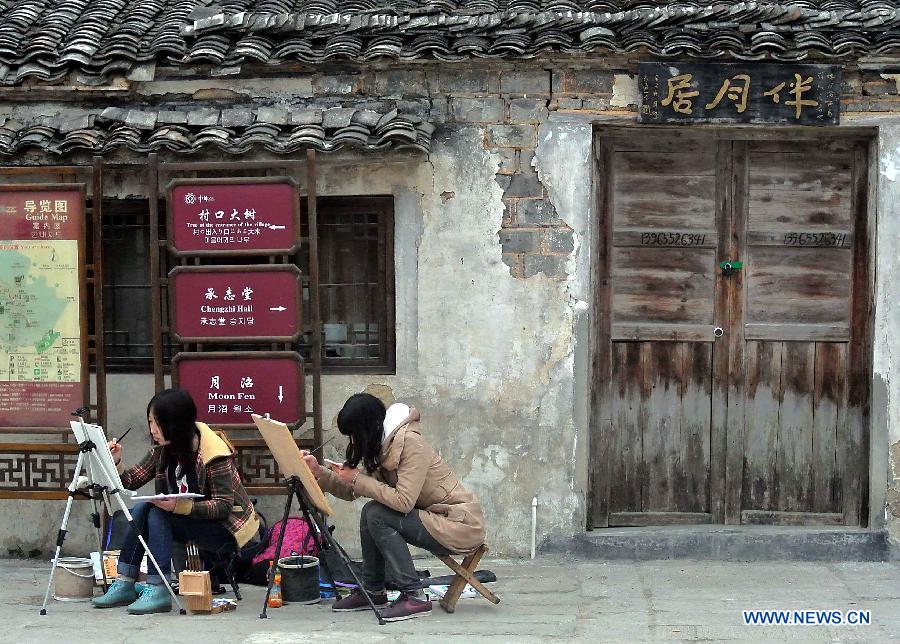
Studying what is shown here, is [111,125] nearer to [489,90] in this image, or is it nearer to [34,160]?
[34,160]

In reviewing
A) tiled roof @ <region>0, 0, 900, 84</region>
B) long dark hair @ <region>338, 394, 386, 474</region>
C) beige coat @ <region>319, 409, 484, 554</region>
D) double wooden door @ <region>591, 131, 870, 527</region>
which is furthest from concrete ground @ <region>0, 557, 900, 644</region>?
tiled roof @ <region>0, 0, 900, 84</region>

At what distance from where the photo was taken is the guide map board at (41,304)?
7574 millimetres

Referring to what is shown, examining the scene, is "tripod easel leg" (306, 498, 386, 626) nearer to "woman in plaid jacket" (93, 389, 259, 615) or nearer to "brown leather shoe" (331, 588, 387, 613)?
"brown leather shoe" (331, 588, 387, 613)

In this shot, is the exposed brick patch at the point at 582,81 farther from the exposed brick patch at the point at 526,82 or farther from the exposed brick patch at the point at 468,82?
the exposed brick patch at the point at 468,82

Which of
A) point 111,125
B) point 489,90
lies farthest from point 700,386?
point 111,125

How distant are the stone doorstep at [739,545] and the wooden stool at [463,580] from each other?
4.67ft

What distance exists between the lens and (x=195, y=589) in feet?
21.4

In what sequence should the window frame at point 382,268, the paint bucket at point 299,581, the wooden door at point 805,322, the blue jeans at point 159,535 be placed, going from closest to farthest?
the blue jeans at point 159,535
the paint bucket at point 299,581
the wooden door at point 805,322
the window frame at point 382,268

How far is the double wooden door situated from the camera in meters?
7.88

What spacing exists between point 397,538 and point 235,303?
2.00m

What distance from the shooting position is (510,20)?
7578 millimetres

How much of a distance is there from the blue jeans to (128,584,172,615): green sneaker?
4 centimetres

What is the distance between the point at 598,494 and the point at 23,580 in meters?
3.79

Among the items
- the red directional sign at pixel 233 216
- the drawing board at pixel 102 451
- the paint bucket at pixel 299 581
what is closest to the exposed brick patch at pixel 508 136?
the red directional sign at pixel 233 216
